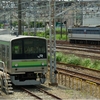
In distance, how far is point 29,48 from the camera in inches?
547

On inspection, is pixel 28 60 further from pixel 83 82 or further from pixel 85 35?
pixel 85 35

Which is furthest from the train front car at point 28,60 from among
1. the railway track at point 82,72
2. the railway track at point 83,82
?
the railway track at point 82,72

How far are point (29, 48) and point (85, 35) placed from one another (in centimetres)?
2968

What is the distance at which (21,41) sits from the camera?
45.2 ft

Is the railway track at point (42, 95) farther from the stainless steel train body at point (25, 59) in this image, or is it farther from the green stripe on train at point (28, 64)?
the green stripe on train at point (28, 64)

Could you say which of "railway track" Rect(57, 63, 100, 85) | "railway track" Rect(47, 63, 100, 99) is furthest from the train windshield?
"railway track" Rect(57, 63, 100, 85)

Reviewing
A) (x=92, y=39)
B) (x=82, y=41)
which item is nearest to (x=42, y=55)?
(x=92, y=39)

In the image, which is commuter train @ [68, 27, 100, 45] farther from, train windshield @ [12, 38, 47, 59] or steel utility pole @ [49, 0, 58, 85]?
train windshield @ [12, 38, 47, 59]

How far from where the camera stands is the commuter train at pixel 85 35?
41.0m

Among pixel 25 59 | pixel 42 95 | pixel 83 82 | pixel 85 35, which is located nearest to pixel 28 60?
pixel 25 59

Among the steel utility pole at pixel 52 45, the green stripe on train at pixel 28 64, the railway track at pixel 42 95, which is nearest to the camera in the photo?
the railway track at pixel 42 95

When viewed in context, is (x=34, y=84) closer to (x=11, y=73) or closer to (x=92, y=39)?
(x=11, y=73)

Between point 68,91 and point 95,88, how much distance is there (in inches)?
53.7

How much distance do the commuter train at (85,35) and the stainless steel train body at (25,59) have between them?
27.0 meters
